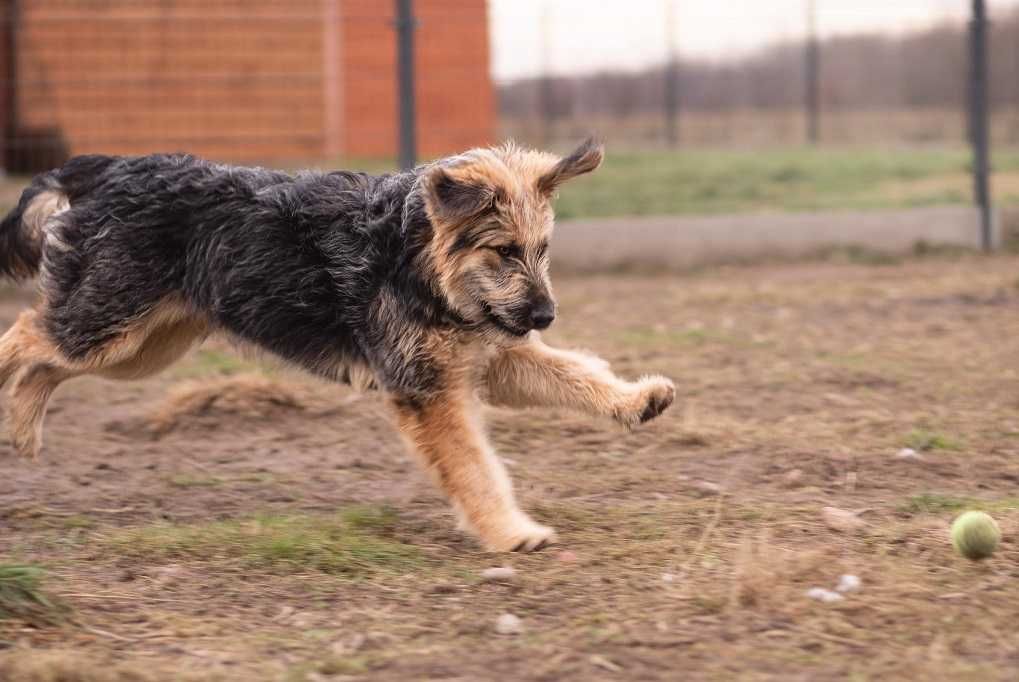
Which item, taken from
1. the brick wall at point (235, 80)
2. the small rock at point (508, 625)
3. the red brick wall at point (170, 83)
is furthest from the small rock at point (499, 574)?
the red brick wall at point (170, 83)

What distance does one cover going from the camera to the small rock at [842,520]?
13.8 ft

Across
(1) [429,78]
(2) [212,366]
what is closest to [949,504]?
(2) [212,366]

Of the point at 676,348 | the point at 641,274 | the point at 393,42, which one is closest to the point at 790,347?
the point at 676,348

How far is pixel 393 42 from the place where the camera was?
1748 cm

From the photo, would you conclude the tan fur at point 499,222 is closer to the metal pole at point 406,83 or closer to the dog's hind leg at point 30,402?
the dog's hind leg at point 30,402

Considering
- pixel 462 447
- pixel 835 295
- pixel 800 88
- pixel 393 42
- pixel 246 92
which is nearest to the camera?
pixel 462 447

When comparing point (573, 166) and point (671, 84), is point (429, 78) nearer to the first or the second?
point (671, 84)

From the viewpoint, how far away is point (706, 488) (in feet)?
15.8

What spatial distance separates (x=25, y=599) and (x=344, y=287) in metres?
1.52

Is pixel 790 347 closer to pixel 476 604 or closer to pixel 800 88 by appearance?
pixel 476 604

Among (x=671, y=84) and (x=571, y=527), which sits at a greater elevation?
(x=671, y=84)

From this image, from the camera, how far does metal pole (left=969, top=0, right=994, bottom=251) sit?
35.2ft

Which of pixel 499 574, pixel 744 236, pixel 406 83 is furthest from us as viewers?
pixel 744 236

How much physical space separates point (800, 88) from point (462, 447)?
16.3m
